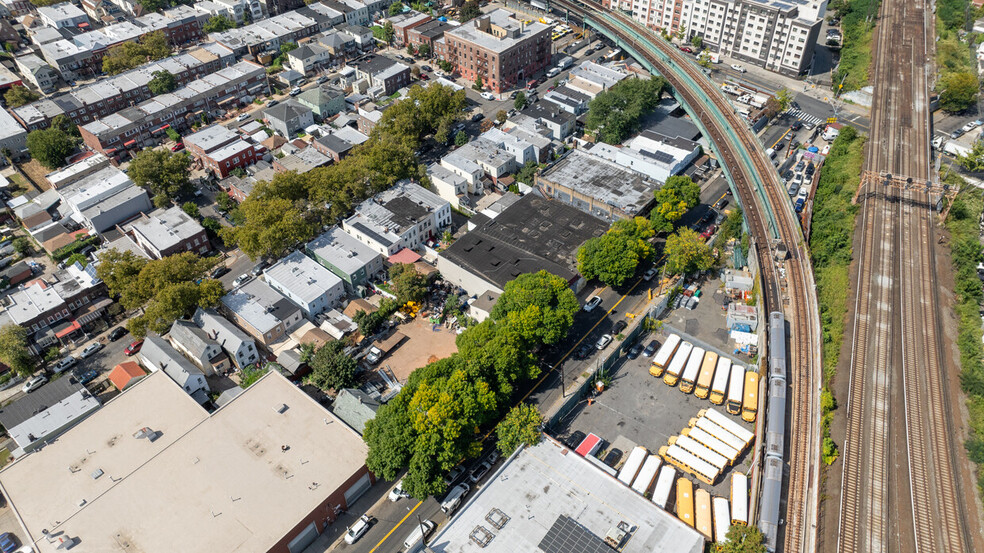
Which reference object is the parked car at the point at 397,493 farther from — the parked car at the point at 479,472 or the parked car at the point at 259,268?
the parked car at the point at 259,268

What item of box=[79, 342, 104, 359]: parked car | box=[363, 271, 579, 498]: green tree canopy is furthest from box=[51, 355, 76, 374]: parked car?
box=[363, 271, 579, 498]: green tree canopy

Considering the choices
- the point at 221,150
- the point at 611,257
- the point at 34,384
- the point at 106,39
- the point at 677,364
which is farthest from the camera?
the point at 106,39

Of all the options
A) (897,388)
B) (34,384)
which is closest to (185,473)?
(34,384)

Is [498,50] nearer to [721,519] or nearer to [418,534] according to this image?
[418,534]

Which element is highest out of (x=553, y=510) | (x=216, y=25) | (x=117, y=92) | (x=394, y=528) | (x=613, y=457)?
(x=216, y=25)

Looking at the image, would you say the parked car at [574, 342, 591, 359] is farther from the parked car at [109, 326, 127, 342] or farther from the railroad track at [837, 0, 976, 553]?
the parked car at [109, 326, 127, 342]

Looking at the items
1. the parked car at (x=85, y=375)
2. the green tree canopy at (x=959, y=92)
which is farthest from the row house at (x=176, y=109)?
the green tree canopy at (x=959, y=92)

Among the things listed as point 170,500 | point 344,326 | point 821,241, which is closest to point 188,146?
point 344,326
